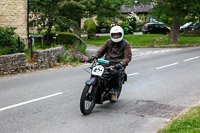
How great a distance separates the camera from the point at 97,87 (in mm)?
7449

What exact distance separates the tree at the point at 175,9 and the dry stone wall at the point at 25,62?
13308 millimetres

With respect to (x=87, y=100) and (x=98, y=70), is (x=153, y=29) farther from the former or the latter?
(x=87, y=100)

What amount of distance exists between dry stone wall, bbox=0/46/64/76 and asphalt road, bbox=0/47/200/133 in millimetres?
693

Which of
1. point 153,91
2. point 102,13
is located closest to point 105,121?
point 153,91

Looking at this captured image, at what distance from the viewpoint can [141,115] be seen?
24.3ft

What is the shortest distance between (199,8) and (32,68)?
1629 cm

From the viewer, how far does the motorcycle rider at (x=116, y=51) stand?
802 centimetres

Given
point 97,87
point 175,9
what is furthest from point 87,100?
point 175,9

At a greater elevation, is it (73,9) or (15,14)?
(73,9)

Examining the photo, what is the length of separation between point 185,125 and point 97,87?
2173 mm

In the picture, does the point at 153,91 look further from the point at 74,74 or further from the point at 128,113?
the point at 74,74

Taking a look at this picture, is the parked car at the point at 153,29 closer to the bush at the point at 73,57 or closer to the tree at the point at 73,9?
the tree at the point at 73,9

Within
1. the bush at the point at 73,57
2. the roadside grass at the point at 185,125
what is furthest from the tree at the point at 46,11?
the roadside grass at the point at 185,125

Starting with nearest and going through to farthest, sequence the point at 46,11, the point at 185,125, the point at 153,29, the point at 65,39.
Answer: the point at 185,125 < the point at 65,39 < the point at 46,11 < the point at 153,29
